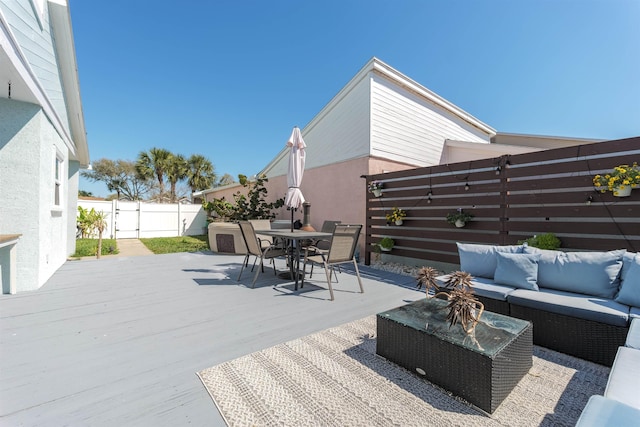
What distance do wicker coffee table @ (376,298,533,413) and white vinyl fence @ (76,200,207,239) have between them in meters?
14.4

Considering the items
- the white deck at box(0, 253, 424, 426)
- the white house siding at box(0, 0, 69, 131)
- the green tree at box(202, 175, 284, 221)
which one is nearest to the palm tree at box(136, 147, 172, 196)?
the green tree at box(202, 175, 284, 221)

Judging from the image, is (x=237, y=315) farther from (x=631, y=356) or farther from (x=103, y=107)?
(x=103, y=107)

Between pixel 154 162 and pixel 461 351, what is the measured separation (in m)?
20.7

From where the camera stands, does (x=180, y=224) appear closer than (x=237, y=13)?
No

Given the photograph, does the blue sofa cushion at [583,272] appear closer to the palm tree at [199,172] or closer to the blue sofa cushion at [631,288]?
the blue sofa cushion at [631,288]

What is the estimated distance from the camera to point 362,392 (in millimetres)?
1782

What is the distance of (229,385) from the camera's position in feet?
6.01

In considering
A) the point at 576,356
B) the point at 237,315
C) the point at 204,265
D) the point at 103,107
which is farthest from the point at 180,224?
the point at 576,356

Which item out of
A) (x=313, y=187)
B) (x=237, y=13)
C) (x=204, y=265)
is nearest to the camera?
(x=204, y=265)

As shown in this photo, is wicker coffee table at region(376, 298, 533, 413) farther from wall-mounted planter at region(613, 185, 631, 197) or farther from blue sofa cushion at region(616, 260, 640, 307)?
wall-mounted planter at region(613, 185, 631, 197)

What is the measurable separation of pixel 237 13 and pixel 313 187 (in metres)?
5.92

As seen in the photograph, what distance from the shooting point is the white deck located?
5.36 ft

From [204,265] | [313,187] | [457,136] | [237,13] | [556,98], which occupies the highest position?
[237,13]

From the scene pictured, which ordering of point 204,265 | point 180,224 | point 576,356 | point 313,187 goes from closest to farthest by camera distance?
1. point 576,356
2. point 204,265
3. point 313,187
4. point 180,224
